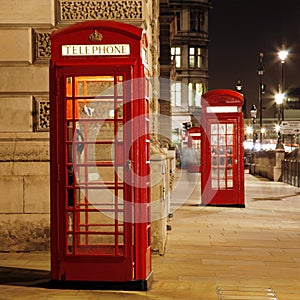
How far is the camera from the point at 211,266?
8195 mm

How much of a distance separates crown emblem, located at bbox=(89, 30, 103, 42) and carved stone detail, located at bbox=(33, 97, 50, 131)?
8.28 feet

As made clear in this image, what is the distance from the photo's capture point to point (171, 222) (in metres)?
12.5

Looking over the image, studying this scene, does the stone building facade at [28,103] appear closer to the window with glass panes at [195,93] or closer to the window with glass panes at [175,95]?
the window with glass panes at [175,95]

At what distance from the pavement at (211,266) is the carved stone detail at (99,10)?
10.7ft

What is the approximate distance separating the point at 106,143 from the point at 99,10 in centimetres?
309

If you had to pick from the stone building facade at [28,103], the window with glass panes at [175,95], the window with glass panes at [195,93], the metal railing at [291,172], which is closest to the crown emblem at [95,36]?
the stone building facade at [28,103]

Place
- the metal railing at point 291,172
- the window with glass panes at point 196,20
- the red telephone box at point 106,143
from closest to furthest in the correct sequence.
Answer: the red telephone box at point 106,143 → the metal railing at point 291,172 → the window with glass panes at point 196,20

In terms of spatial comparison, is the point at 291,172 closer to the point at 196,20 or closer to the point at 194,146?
the point at 194,146

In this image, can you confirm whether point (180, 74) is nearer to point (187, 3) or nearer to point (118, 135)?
point (187, 3)

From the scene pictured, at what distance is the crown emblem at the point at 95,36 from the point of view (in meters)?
6.68

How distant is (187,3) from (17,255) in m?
63.3

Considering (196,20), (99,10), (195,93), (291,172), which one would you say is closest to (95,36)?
(99,10)

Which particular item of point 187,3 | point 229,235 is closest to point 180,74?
point 187,3

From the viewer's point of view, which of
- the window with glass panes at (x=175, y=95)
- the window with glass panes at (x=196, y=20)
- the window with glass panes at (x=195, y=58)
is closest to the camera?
the window with glass panes at (x=175, y=95)
